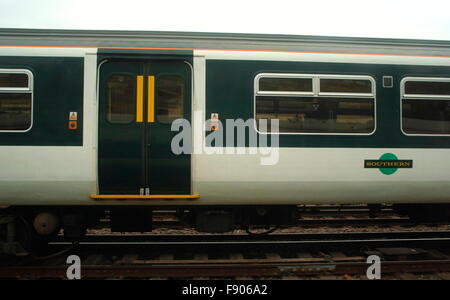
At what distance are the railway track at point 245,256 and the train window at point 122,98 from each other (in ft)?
7.19

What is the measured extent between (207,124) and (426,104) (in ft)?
10.9

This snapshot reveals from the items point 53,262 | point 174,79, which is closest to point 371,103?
point 174,79

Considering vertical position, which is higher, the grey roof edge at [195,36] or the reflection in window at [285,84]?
the grey roof edge at [195,36]

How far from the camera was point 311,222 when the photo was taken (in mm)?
6445

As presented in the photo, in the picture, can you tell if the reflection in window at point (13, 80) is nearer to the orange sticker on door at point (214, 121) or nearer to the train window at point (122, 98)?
the train window at point (122, 98)

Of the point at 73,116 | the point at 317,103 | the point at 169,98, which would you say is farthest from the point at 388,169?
the point at 73,116

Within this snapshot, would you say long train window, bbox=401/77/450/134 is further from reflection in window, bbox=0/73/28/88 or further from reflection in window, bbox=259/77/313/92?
reflection in window, bbox=0/73/28/88

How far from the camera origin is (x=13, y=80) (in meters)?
4.76

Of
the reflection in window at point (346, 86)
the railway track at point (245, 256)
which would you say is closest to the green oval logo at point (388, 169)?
the reflection in window at point (346, 86)

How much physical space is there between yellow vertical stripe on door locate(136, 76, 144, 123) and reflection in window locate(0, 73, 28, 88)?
1553 millimetres

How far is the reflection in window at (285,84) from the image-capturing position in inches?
195

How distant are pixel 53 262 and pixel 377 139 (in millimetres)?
5290

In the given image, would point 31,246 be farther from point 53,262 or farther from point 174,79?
point 174,79

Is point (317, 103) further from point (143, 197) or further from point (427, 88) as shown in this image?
point (143, 197)
